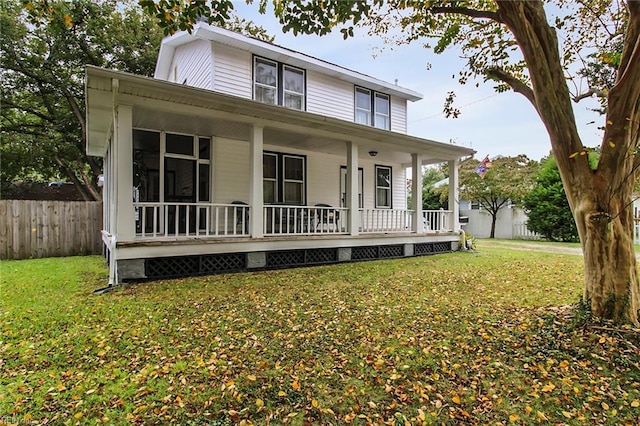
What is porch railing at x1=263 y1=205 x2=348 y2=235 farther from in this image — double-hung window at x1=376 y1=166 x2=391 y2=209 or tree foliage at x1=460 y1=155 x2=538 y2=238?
tree foliage at x1=460 y1=155 x2=538 y2=238

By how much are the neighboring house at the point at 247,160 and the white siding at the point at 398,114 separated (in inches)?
2.3

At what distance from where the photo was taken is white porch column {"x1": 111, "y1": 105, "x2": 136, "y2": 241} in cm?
604

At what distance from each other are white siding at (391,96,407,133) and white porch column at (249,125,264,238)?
290 inches

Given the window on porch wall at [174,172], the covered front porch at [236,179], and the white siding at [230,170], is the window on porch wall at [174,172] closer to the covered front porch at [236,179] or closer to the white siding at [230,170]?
the covered front porch at [236,179]

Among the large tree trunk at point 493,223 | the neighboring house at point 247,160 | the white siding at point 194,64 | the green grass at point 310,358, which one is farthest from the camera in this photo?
the large tree trunk at point 493,223

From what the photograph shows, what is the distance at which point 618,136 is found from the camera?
3.66 m

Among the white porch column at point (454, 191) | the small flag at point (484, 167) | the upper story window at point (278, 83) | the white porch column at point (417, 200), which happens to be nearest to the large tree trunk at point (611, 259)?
the white porch column at point (417, 200)

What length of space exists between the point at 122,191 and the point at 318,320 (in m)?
4.25

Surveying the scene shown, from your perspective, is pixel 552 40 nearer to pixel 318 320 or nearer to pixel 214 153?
pixel 318 320

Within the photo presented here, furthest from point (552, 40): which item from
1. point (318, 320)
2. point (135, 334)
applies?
point (135, 334)

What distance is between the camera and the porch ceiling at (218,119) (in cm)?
596

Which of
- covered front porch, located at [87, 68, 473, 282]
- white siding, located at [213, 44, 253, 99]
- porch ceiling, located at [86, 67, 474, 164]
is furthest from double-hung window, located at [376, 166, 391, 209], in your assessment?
white siding, located at [213, 44, 253, 99]

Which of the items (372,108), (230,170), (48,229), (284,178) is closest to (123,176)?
(230,170)

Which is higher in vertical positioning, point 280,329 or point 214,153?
point 214,153
